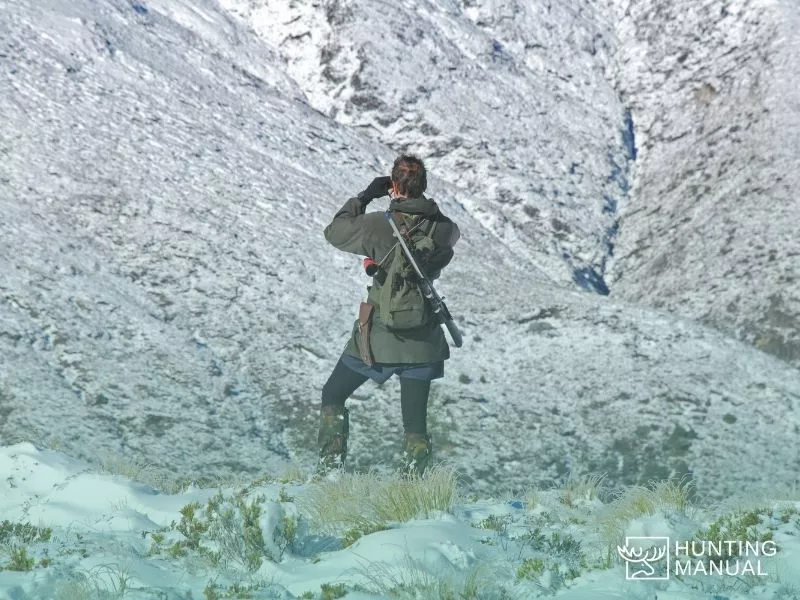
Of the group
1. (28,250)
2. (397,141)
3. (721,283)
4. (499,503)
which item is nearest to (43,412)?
(28,250)

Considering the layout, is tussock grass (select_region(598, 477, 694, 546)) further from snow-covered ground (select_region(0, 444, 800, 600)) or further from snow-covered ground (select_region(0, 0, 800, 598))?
snow-covered ground (select_region(0, 0, 800, 598))

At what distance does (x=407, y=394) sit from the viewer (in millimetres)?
5664

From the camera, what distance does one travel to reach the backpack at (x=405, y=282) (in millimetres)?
5516

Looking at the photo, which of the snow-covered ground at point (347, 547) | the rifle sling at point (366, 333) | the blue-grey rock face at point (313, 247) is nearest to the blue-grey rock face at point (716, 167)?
the blue-grey rock face at point (313, 247)

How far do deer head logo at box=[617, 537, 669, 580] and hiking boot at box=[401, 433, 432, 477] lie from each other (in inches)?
71.1

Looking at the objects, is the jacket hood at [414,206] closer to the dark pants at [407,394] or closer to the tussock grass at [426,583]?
the dark pants at [407,394]

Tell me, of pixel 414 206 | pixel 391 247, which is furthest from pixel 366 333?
pixel 414 206

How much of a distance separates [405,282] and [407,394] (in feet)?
2.32

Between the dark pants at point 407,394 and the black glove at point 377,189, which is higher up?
the black glove at point 377,189

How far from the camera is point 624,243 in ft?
64.1

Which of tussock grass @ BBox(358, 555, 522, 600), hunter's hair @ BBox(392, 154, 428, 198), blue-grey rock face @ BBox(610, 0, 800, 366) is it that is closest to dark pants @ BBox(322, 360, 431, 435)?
hunter's hair @ BBox(392, 154, 428, 198)

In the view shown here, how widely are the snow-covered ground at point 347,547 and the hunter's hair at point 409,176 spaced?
1.85 meters

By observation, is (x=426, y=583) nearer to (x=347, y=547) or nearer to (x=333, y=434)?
(x=347, y=547)

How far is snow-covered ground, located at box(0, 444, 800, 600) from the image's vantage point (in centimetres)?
351
